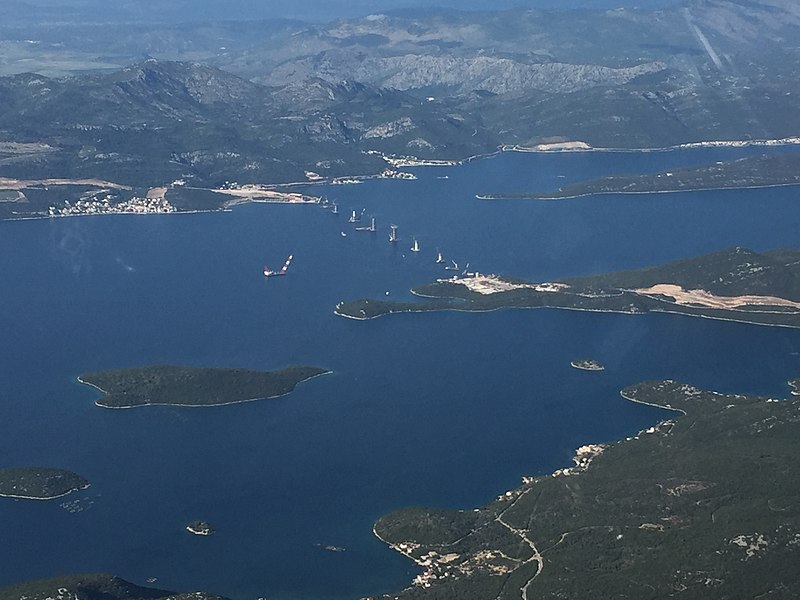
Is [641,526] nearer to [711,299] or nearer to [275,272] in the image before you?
[711,299]

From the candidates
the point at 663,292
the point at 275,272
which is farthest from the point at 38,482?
the point at 663,292

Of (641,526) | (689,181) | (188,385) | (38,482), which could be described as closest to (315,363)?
(188,385)

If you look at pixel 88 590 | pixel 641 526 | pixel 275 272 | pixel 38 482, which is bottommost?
pixel 275 272

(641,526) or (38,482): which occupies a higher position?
(641,526)

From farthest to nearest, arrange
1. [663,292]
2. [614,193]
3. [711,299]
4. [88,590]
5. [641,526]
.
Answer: [614,193] < [663,292] < [711,299] < [641,526] < [88,590]

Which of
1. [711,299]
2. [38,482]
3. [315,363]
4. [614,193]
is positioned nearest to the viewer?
[38,482]

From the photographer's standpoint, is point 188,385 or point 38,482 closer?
point 38,482
